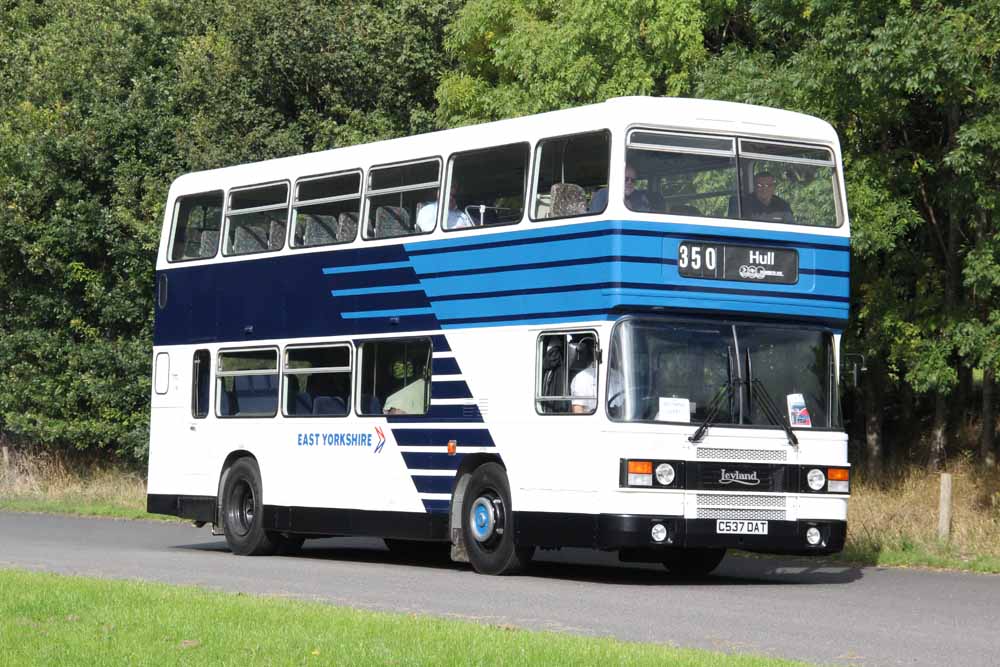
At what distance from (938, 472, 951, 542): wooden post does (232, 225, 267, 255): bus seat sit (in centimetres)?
847

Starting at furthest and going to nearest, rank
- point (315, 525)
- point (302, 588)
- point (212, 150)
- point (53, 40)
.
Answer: point (53, 40)
point (212, 150)
point (315, 525)
point (302, 588)

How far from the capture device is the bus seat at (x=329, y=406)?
2055 cm

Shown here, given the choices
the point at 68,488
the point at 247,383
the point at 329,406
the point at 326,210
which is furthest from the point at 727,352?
the point at 68,488

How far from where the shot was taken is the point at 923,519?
79.3 ft

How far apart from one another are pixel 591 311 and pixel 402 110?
2010 centimetres

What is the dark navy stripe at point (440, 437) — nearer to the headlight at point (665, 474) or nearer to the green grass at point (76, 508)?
the headlight at point (665, 474)

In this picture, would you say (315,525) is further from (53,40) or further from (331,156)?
(53,40)

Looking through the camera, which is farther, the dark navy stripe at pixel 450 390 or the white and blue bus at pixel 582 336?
the dark navy stripe at pixel 450 390

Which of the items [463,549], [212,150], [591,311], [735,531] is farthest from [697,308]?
[212,150]

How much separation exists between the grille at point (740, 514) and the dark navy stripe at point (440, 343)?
347cm

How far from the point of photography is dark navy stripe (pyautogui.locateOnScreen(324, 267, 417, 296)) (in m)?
19.3

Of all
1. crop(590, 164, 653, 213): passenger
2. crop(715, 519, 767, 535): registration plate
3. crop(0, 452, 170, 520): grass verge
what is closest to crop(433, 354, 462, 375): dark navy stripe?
crop(590, 164, 653, 213): passenger

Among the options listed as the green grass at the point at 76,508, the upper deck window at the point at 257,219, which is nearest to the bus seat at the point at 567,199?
the upper deck window at the point at 257,219

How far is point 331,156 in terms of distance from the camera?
Answer: 21031mm
